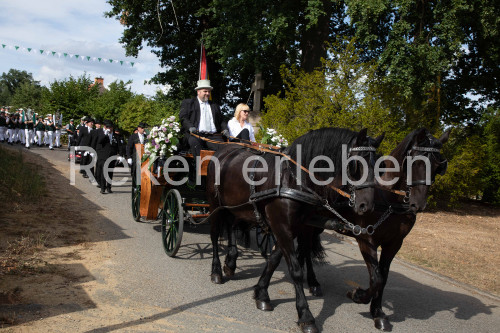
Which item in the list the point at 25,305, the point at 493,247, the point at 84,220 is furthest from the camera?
the point at 493,247

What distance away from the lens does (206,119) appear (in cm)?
750

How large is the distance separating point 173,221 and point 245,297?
203 centimetres

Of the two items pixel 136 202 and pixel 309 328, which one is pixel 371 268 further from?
pixel 136 202

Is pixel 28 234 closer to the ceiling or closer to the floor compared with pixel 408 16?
closer to the floor

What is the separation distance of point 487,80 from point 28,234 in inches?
691

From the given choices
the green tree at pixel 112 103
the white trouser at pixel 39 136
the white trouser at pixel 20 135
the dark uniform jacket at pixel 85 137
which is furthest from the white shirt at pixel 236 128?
the white trouser at pixel 20 135

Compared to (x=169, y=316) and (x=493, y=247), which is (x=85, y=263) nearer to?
(x=169, y=316)

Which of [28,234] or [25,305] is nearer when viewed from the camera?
[25,305]

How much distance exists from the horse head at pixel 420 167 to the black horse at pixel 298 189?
0.57m

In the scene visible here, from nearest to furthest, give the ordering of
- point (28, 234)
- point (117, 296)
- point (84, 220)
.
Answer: point (117, 296), point (28, 234), point (84, 220)

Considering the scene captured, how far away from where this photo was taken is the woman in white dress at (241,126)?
7.27 meters

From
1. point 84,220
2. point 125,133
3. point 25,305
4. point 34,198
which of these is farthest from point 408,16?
point 125,133

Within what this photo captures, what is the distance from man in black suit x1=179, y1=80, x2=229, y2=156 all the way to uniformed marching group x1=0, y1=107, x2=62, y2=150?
22.3 meters

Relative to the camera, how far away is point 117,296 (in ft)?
16.5
